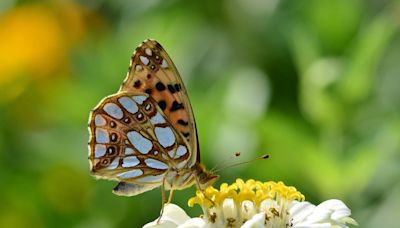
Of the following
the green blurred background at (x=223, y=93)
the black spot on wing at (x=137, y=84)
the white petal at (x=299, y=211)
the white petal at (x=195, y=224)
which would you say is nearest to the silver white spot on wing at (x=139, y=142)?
the black spot on wing at (x=137, y=84)

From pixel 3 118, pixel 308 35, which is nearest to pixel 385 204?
pixel 308 35

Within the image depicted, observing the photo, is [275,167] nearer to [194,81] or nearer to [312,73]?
[312,73]

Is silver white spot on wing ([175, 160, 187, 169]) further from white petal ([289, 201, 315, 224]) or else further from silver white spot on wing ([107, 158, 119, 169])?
white petal ([289, 201, 315, 224])

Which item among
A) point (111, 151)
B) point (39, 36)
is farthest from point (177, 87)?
point (39, 36)

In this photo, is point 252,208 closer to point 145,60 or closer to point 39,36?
point 145,60

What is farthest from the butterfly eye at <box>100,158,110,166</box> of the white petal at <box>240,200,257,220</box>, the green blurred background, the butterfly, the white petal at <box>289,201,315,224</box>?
the green blurred background

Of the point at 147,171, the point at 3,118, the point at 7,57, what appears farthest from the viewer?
the point at 7,57

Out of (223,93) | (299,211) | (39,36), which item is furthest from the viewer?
(39,36)
